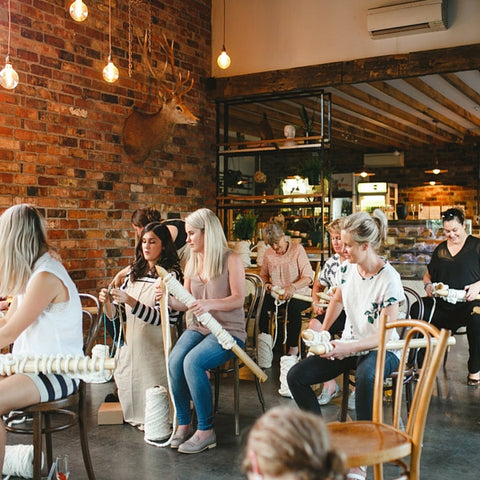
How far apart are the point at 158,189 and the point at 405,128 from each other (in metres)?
6.48

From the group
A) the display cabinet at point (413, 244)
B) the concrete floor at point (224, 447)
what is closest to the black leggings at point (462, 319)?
the concrete floor at point (224, 447)

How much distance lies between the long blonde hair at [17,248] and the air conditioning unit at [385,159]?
11250mm

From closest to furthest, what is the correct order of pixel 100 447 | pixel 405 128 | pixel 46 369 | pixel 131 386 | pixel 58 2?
pixel 46 369 → pixel 100 447 → pixel 131 386 → pixel 58 2 → pixel 405 128

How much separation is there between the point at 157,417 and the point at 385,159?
10.6 m

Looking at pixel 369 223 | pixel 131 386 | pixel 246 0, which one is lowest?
pixel 131 386

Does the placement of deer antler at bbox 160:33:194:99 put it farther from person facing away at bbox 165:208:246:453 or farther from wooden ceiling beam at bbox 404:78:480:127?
wooden ceiling beam at bbox 404:78:480:127

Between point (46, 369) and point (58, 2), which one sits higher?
point (58, 2)

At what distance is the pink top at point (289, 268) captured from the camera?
553 cm

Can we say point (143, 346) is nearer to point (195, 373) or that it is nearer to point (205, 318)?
point (195, 373)

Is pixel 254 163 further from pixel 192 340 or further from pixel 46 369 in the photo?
pixel 46 369

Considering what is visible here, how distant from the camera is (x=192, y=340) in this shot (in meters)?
3.67

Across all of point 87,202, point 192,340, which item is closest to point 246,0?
point 87,202

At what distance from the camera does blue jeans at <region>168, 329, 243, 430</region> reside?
11.4 ft

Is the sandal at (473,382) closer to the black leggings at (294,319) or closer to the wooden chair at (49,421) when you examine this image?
the black leggings at (294,319)
